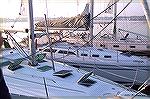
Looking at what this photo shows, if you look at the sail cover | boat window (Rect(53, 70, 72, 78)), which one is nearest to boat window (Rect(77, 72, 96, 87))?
boat window (Rect(53, 70, 72, 78))

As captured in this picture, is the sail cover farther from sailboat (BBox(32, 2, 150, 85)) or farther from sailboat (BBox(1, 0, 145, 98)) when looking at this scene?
sailboat (BBox(1, 0, 145, 98))

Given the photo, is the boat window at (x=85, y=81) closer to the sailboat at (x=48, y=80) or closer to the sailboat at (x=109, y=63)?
the sailboat at (x=48, y=80)

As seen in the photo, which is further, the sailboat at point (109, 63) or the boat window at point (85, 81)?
the sailboat at point (109, 63)

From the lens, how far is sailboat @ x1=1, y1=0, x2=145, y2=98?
17.4 ft

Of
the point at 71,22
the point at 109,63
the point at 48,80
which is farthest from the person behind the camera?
the point at 71,22

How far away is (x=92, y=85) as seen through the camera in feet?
19.4

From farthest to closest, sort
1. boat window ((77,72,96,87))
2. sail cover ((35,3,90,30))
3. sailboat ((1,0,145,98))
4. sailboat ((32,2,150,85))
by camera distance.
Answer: sail cover ((35,3,90,30)) → sailboat ((32,2,150,85)) → boat window ((77,72,96,87)) → sailboat ((1,0,145,98))

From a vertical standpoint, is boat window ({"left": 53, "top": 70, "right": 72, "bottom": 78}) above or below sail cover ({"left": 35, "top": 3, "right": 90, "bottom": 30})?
below

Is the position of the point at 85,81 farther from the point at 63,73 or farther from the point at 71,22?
the point at 71,22

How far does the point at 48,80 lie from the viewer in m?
5.83

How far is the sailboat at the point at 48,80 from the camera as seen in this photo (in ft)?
17.4

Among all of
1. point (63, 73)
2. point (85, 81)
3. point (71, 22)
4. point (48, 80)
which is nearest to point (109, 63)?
point (71, 22)

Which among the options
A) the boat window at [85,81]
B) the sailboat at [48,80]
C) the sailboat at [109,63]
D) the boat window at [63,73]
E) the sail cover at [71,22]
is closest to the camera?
the sailboat at [48,80]

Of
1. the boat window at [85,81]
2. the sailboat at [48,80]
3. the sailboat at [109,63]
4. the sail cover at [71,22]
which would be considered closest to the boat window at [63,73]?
the sailboat at [48,80]
